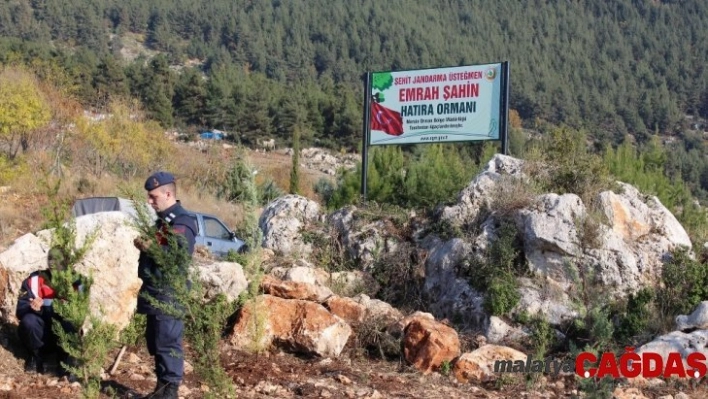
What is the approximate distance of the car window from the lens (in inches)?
504

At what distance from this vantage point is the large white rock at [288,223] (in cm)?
1114

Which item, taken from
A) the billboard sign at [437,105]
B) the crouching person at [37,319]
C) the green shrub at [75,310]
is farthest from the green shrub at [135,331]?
the billboard sign at [437,105]

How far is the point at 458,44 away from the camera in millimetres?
112188

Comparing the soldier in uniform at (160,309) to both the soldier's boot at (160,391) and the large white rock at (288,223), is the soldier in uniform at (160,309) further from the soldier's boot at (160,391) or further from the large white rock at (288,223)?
the large white rock at (288,223)

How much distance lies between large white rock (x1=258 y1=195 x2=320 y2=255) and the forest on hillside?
5113 centimetres

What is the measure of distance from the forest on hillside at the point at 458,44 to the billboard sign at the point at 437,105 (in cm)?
4958

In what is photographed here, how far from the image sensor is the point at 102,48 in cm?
9906

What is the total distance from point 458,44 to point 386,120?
4025 inches

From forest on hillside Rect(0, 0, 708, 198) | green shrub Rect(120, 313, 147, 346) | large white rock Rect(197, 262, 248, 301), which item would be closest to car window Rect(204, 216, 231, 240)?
large white rock Rect(197, 262, 248, 301)

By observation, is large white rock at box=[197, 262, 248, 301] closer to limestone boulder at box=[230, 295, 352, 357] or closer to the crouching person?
limestone boulder at box=[230, 295, 352, 357]

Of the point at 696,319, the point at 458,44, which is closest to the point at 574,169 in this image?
the point at 696,319

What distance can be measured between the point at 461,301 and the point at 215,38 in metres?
108

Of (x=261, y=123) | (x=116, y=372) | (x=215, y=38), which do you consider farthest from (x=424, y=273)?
(x=215, y=38)

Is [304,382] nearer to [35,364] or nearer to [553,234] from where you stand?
[35,364]
